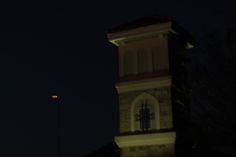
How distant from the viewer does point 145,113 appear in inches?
1103

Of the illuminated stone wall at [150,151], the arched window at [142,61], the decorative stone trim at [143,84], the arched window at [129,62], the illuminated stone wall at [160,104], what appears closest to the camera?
the illuminated stone wall at [150,151]

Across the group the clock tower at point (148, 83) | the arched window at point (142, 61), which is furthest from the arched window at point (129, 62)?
the arched window at point (142, 61)

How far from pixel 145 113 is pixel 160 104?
2.42 ft

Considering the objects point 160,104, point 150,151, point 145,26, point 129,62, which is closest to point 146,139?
point 150,151

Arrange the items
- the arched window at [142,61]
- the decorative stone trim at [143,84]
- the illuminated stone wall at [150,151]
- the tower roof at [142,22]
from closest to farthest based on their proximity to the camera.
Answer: the illuminated stone wall at [150,151], the decorative stone trim at [143,84], the tower roof at [142,22], the arched window at [142,61]

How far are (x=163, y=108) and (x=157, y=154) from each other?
1.64 metres

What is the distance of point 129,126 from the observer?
28.1 m

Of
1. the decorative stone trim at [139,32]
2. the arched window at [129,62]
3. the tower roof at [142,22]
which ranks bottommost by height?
the arched window at [129,62]

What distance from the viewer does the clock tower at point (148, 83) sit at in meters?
27.5

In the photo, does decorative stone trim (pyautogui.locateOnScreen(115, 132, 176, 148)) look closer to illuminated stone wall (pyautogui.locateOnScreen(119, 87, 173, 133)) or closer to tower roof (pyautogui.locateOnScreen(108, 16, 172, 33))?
illuminated stone wall (pyautogui.locateOnScreen(119, 87, 173, 133))

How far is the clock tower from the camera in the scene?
27.5 m

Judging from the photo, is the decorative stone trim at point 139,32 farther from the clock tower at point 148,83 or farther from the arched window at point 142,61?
the arched window at point 142,61

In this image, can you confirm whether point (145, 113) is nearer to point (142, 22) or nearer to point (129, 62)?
point (129, 62)

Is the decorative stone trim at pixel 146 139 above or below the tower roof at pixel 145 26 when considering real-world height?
below
